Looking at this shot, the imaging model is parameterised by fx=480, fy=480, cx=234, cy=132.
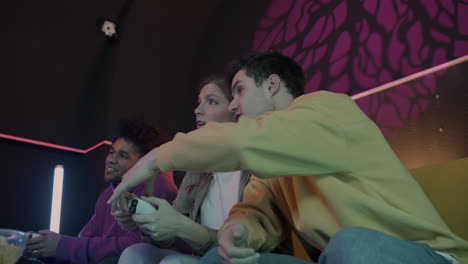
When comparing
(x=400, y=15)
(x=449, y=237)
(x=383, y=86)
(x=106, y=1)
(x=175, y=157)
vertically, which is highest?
(x=106, y=1)

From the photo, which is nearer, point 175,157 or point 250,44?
point 175,157

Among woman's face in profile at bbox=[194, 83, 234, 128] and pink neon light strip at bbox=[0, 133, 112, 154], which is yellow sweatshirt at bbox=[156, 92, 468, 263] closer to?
woman's face in profile at bbox=[194, 83, 234, 128]

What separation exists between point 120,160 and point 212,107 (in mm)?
695

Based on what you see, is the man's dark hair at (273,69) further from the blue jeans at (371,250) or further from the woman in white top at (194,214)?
the blue jeans at (371,250)

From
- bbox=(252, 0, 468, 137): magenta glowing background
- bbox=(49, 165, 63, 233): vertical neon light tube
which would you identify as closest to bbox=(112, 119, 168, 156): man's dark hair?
bbox=(49, 165, 63, 233): vertical neon light tube

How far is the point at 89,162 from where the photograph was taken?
10.8ft

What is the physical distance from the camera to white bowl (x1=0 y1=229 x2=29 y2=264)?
155cm

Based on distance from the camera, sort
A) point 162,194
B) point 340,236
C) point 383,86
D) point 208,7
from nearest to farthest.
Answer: point 340,236 → point 162,194 → point 383,86 → point 208,7

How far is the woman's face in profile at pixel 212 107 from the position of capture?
1.84 meters

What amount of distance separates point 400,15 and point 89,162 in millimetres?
2185

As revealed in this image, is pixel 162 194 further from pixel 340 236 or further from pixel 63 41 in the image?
pixel 63 41

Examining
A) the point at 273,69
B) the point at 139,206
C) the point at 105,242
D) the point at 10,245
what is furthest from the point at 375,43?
the point at 10,245

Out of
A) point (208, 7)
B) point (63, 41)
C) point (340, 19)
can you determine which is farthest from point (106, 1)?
point (340, 19)

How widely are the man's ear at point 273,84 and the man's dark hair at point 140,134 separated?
1090 millimetres
